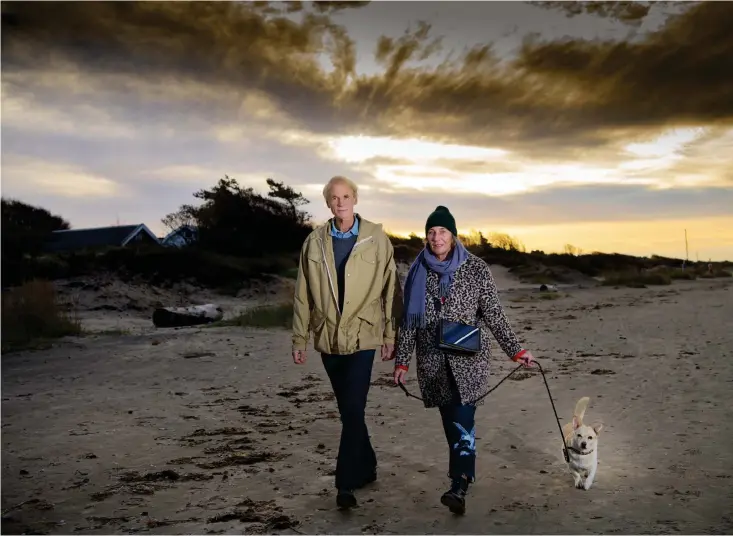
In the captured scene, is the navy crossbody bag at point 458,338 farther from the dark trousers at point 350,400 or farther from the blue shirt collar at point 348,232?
the blue shirt collar at point 348,232

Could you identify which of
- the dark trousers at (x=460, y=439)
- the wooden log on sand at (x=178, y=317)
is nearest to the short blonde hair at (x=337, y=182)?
the dark trousers at (x=460, y=439)

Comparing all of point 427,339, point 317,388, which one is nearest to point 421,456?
point 427,339

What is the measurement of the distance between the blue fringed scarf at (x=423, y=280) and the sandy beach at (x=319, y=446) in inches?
48.5

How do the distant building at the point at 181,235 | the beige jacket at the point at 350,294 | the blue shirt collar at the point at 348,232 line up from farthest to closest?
the distant building at the point at 181,235, the blue shirt collar at the point at 348,232, the beige jacket at the point at 350,294

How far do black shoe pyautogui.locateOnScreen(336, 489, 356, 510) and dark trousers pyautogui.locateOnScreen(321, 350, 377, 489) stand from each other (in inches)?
1.2

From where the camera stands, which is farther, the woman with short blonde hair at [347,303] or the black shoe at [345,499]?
the black shoe at [345,499]

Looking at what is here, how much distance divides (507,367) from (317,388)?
9.22 feet

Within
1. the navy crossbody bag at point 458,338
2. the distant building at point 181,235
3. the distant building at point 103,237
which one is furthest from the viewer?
the distant building at point 181,235

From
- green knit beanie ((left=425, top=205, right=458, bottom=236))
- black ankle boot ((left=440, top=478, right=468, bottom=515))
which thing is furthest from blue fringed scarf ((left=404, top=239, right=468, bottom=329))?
black ankle boot ((left=440, top=478, right=468, bottom=515))

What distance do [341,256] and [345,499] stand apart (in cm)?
154

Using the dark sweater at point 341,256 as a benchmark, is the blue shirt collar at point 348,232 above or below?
above

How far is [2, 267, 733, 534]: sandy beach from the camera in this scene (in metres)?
4.47

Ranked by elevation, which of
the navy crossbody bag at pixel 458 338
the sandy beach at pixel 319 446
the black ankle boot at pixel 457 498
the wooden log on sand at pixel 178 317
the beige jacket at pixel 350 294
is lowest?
the sandy beach at pixel 319 446

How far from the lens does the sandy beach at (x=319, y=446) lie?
4469 mm
